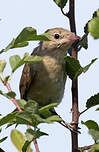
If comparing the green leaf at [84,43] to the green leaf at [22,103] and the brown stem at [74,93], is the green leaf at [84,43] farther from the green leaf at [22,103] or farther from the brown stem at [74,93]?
the green leaf at [22,103]

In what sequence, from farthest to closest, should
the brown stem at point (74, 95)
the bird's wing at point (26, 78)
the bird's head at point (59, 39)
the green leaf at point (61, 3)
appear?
the bird's wing at point (26, 78)
the bird's head at point (59, 39)
the green leaf at point (61, 3)
the brown stem at point (74, 95)

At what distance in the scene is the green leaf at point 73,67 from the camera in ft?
8.41

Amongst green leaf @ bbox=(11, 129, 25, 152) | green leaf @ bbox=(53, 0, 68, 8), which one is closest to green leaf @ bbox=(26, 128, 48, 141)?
green leaf @ bbox=(11, 129, 25, 152)

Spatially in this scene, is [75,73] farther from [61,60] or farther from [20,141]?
[61,60]

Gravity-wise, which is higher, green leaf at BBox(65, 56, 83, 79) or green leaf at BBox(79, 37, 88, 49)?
green leaf at BBox(79, 37, 88, 49)

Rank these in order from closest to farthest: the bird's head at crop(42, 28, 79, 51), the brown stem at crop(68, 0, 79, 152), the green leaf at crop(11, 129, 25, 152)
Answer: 1. the brown stem at crop(68, 0, 79, 152)
2. the green leaf at crop(11, 129, 25, 152)
3. the bird's head at crop(42, 28, 79, 51)

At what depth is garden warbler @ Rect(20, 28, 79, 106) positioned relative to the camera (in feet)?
14.9

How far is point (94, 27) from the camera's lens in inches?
56.4

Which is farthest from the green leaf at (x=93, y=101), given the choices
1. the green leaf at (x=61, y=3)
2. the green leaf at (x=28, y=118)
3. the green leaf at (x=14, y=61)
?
the green leaf at (x=28, y=118)

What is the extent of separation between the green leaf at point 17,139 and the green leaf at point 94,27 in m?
1.77

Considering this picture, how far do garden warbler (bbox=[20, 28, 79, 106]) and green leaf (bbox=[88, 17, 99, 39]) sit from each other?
2.97m

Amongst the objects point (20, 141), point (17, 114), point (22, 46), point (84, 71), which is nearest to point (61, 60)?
point (20, 141)

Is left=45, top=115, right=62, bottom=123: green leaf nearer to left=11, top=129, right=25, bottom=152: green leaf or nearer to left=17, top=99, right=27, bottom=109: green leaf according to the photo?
left=17, top=99, right=27, bottom=109: green leaf

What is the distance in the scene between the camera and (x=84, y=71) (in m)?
2.37
